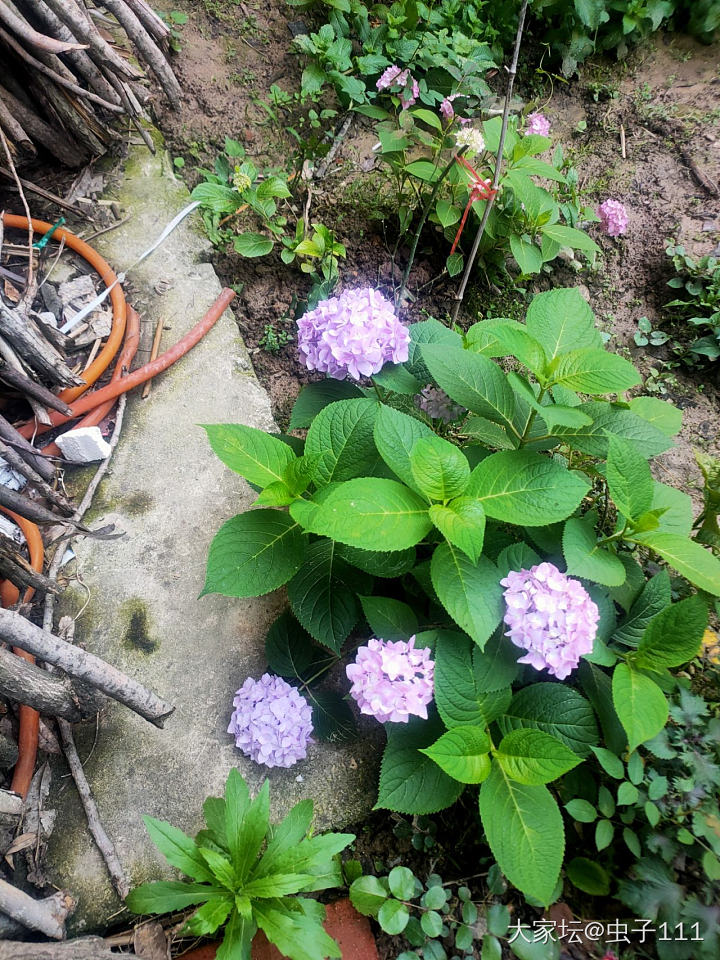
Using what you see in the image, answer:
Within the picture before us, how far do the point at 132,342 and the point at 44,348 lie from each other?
35 centimetres

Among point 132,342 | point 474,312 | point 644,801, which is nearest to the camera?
point 644,801

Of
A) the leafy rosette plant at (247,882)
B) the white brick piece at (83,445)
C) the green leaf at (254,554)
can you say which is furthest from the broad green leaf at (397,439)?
the white brick piece at (83,445)

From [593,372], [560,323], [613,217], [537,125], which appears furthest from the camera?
[613,217]

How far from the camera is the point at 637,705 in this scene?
138cm

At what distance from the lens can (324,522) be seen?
135cm

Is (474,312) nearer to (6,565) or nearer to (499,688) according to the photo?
(499,688)

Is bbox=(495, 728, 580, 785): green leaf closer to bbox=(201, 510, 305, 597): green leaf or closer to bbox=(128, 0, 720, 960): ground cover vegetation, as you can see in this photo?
bbox=(128, 0, 720, 960): ground cover vegetation

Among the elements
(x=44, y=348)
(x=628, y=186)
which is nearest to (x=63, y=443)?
(x=44, y=348)

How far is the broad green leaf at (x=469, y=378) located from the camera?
1.60 meters

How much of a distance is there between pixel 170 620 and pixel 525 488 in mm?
1189

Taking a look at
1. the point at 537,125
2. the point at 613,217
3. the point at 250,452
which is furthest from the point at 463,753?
the point at 537,125

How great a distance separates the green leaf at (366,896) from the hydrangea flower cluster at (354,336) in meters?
1.34

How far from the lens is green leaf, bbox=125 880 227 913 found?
4.36 ft

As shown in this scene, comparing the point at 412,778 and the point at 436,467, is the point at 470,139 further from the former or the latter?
the point at 412,778
